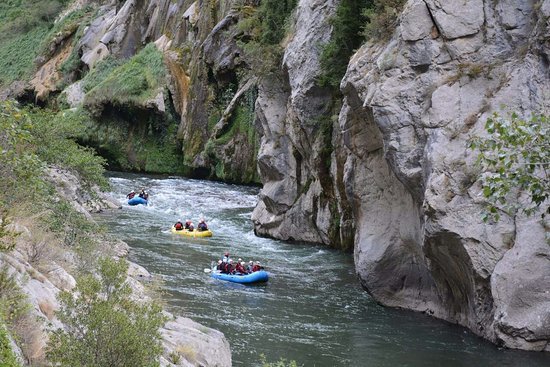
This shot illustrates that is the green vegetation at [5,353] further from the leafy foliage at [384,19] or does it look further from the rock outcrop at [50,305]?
the leafy foliage at [384,19]

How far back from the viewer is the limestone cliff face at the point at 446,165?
50.4 ft

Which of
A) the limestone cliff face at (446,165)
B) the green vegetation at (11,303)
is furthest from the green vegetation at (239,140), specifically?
the green vegetation at (11,303)

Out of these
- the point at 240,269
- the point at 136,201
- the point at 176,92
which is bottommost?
the point at 240,269

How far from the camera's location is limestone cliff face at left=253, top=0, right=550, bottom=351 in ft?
50.4

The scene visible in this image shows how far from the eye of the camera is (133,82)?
48.0 metres

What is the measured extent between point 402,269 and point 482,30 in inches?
264

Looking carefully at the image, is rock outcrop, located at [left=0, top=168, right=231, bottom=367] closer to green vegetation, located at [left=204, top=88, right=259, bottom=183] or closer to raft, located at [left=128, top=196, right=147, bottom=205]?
raft, located at [left=128, top=196, right=147, bottom=205]

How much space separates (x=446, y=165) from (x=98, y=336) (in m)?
10.7

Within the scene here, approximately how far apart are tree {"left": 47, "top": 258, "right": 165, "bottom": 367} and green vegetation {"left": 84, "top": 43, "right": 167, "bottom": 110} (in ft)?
131

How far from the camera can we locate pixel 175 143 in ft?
156

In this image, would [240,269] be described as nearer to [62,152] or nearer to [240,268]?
[240,268]

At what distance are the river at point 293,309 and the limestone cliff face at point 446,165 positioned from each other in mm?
810

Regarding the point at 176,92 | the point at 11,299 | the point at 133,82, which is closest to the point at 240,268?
the point at 11,299

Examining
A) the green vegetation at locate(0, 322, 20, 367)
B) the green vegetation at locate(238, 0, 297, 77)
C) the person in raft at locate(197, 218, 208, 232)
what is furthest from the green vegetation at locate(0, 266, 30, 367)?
the green vegetation at locate(238, 0, 297, 77)
